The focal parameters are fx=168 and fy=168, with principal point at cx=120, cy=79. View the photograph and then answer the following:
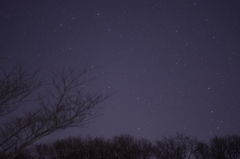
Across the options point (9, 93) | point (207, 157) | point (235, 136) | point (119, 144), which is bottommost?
point (207, 157)

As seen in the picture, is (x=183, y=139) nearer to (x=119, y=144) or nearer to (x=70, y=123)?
(x=119, y=144)

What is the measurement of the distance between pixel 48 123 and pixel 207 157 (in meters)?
27.9

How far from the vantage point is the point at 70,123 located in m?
5.15

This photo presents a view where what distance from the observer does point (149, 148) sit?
28875 millimetres

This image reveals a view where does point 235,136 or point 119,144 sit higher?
→ point 119,144

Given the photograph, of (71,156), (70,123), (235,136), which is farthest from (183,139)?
(70,123)

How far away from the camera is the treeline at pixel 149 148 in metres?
24.8

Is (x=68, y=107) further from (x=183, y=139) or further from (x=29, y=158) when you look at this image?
(x=183, y=139)

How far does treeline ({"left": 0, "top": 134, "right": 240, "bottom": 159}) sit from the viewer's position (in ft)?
81.4

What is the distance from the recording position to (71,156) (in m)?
24.3

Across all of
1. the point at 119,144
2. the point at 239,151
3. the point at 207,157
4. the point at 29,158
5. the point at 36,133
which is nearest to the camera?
the point at 36,133

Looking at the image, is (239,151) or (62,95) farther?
(239,151)

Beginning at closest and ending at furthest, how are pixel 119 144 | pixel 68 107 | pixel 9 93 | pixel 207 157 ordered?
pixel 9 93
pixel 68 107
pixel 207 157
pixel 119 144

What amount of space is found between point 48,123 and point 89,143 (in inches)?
Answer: 928
